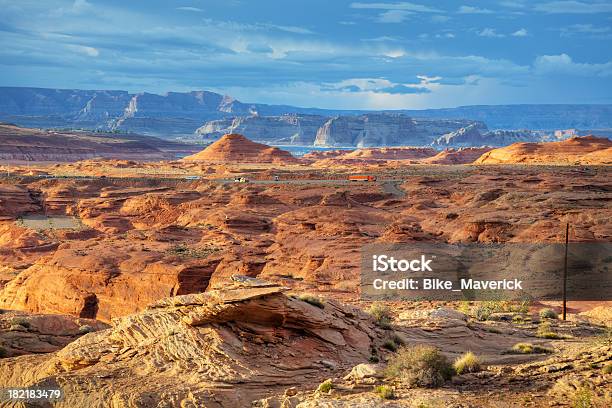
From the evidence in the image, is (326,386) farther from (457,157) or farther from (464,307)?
(457,157)

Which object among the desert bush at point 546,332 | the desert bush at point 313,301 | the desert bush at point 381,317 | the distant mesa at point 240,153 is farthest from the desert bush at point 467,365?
the distant mesa at point 240,153

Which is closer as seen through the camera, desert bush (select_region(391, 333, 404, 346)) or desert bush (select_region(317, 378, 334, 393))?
desert bush (select_region(317, 378, 334, 393))

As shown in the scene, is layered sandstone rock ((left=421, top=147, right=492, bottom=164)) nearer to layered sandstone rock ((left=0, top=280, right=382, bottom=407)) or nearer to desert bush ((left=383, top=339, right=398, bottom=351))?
desert bush ((left=383, top=339, right=398, bottom=351))

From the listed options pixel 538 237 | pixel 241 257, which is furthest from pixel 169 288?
pixel 538 237

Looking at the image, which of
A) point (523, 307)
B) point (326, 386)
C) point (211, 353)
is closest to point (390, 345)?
point (326, 386)

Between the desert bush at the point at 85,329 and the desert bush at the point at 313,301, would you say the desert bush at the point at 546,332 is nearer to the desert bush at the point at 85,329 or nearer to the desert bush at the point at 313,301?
the desert bush at the point at 313,301

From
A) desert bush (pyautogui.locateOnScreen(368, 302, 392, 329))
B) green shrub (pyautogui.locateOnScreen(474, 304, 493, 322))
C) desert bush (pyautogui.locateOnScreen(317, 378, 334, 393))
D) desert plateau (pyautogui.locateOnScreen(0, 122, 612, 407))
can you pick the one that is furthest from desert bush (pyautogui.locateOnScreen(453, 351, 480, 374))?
green shrub (pyautogui.locateOnScreen(474, 304, 493, 322))
